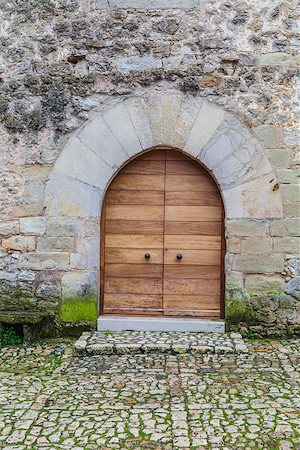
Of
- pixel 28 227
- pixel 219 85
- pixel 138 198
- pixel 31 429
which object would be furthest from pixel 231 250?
pixel 31 429

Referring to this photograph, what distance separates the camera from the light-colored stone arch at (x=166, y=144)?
16.2 ft

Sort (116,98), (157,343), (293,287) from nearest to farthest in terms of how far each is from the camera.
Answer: (157,343), (293,287), (116,98)

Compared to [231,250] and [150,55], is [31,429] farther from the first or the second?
[150,55]

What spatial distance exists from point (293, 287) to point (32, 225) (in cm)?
246

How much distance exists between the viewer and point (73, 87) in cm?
505

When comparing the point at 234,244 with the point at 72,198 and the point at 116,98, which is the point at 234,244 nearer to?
the point at 72,198

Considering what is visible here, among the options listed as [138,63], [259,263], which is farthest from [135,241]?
[138,63]

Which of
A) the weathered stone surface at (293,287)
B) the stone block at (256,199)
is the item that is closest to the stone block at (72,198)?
A: the stone block at (256,199)

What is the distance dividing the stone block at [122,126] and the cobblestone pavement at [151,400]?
1.91 m

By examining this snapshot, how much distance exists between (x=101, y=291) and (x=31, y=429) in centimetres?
219

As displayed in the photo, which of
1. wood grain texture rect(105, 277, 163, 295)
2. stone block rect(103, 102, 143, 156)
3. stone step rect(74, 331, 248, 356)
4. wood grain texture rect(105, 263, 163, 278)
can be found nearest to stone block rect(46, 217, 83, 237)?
wood grain texture rect(105, 263, 163, 278)

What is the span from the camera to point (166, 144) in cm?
502

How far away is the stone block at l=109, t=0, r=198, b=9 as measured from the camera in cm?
500

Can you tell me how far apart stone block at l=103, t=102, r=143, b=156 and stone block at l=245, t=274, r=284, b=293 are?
5.30 ft
